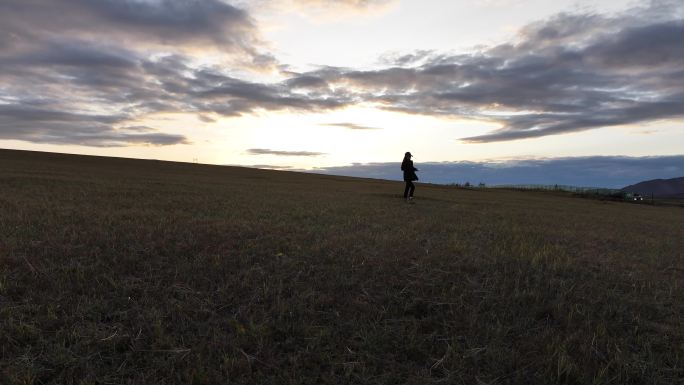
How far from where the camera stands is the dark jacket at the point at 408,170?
23.8 meters

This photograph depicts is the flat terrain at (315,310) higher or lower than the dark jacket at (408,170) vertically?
lower

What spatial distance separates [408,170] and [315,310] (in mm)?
19055

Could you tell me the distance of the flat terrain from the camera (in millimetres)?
4660

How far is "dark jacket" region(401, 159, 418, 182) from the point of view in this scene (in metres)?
23.8

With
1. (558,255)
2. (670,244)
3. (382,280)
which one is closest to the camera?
(382,280)

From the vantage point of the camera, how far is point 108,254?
8.05 meters

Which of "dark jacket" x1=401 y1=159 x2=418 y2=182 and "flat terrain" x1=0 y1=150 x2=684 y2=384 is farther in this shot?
"dark jacket" x1=401 y1=159 x2=418 y2=182

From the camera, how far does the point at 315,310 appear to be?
6035 millimetres

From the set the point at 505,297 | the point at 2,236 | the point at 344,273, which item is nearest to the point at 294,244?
the point at 344,273

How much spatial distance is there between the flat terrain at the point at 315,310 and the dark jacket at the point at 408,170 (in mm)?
13318

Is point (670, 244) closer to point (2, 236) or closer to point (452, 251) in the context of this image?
point (452, 251)

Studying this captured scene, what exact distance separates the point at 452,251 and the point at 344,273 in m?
3.43

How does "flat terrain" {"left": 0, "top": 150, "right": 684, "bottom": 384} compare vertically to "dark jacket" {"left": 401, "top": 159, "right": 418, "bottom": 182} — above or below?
below

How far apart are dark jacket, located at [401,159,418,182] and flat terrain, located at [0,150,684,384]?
13.3 m
